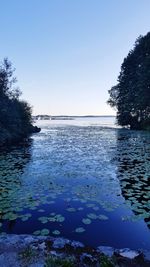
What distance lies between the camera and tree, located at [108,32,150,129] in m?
35.4

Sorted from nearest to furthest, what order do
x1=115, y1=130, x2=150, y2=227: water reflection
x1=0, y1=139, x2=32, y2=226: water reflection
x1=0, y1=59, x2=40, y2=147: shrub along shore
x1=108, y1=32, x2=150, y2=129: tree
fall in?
x1=0, y1=139, x2=32, y2=226: water reflection
x1=115, y1=130, x2=150, y2=227: water reflection
x1=0, y1=59, x2=40, y2=147: shrub along shore
x1=108, y1=32, x2=150, y2=129: tree

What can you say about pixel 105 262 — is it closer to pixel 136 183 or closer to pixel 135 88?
pixel 136 183

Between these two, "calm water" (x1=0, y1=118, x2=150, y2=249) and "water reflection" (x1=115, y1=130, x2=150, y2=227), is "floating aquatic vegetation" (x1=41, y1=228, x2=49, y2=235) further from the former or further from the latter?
"water reflection" (x1=115, y1=130, x2=150, y2=227)

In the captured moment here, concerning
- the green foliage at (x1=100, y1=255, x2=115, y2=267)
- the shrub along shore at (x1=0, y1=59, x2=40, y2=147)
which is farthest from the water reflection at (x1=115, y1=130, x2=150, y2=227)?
the shrub along shore at (x1=0, y1=59, x2=40, y2=147)

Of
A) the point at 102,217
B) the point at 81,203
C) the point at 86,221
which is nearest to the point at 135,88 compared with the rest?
the point at 81,203

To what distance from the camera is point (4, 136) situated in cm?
2358

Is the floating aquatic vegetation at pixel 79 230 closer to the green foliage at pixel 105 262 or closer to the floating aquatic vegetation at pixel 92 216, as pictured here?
the floating aquatic vegetation at pixel 92 216

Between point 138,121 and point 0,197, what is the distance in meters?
36.6

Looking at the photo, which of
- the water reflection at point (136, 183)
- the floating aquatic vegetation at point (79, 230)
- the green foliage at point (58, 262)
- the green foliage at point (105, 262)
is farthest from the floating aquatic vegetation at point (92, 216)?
the green foliage at point (58, 262)

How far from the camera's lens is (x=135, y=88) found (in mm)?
39562

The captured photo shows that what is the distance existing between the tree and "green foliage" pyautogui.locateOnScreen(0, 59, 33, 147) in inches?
678

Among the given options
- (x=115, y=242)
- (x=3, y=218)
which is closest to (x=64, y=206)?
(x=3, y=218)

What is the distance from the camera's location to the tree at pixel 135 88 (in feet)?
116

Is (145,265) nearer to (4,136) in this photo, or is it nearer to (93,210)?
(93,210)
